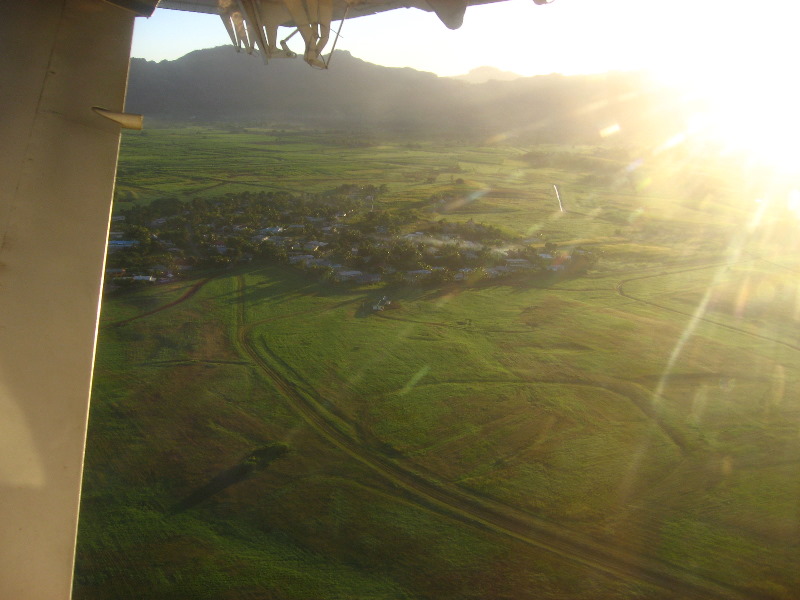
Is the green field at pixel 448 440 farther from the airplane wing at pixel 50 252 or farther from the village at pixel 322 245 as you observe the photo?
the airplane wing at pixel 50 252

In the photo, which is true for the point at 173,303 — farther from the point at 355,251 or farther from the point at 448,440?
the point at 448,440

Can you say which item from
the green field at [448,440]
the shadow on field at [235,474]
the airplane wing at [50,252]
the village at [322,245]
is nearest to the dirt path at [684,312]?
the green field at [448,440]

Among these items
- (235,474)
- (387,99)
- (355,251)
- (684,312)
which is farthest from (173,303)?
(387,99)

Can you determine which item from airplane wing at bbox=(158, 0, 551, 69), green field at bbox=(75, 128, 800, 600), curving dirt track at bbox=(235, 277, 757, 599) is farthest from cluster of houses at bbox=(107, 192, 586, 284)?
airplane wing at bbox=(158, 0, 551, 69)

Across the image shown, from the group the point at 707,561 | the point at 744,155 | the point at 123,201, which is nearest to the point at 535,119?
the point at 744,155

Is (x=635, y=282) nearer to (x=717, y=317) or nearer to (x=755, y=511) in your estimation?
(x=717, y=317)

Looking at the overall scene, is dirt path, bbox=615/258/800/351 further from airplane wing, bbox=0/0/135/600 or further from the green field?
airplane wing, bbox=0/0/135/600
